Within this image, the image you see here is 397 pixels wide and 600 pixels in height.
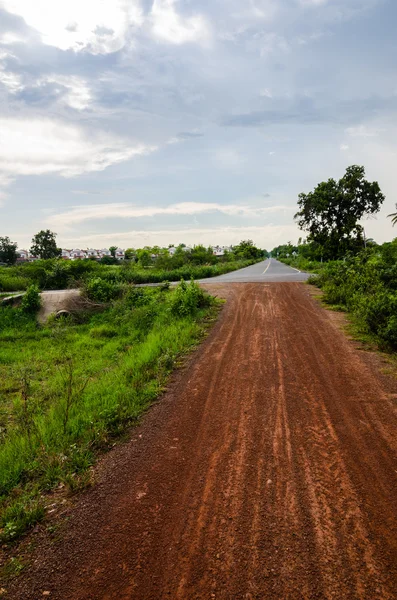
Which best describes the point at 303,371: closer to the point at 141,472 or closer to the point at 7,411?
the point at 141,472

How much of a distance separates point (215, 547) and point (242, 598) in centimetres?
47

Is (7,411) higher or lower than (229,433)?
lower

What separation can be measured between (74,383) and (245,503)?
5281 millimetres

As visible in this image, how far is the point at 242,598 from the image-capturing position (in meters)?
2.33

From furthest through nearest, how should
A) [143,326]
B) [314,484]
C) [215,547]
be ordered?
[143,326]
[314,484]
[215,547]

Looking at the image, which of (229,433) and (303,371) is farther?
(303,371)

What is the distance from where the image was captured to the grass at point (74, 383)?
392 centimetres

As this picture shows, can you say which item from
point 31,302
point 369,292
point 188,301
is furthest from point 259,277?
point 31,302

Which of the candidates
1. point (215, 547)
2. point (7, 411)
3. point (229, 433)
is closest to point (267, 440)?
point (229, 433)

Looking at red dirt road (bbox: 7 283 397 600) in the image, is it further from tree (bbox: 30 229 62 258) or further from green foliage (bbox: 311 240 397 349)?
tree (bbox: 30 229 62 258)

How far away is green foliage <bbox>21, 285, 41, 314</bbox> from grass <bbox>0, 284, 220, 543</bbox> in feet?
1.11

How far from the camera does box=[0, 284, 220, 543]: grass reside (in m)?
3.92

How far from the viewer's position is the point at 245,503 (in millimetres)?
3217

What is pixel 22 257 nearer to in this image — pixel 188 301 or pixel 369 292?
pixel 188 301
